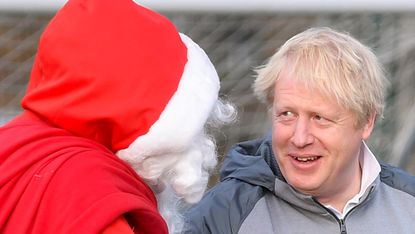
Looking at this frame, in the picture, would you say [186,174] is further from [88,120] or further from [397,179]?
[397,179]

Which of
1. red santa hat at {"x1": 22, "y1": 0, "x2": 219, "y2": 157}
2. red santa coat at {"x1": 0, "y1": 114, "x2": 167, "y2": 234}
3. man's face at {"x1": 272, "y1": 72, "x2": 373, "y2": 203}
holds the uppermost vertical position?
red santa hat at {"x1": 22, "y1": 0, "x2": 219, "y2": 157}

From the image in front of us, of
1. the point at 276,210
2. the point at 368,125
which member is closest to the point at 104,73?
the point at 276,210

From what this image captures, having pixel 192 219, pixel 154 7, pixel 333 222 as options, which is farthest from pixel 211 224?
pixel 154 7

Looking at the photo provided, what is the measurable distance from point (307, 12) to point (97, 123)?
70.2 inches

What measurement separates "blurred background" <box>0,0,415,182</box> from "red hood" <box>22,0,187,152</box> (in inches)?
57.7

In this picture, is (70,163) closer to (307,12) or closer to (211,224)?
(211,224)

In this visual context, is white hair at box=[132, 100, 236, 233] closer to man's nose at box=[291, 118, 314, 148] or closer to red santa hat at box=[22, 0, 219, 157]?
→ red santa hat at box=[22, 0, 219, 157]

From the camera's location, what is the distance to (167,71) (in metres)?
1.72

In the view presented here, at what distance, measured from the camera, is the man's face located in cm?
216

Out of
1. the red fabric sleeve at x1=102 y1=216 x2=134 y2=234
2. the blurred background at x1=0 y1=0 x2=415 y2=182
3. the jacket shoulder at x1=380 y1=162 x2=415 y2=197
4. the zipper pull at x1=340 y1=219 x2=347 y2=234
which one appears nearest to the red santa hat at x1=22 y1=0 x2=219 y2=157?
the red fabric sleeve at x1=102 y1=216 x2=134 y2=234

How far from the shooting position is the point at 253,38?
3.60m

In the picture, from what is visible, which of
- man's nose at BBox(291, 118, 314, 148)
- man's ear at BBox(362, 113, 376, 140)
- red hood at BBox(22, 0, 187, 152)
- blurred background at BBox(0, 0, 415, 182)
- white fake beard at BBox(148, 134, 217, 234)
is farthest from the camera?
blurred background at BBox(0, 0, 415, 182)

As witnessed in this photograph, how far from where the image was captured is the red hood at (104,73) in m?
1.64

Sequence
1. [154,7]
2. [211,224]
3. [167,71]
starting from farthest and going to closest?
[154,7] < [211,224] < [167,71]
